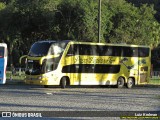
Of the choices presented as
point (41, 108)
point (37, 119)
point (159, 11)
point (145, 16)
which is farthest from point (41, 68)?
point (159, 11)

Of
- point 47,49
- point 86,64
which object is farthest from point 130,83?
point 47,49

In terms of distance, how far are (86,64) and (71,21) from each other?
14742 millimetres

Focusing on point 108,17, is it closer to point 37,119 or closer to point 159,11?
point 37,119

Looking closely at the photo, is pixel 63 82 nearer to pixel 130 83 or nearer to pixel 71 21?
pixel 130 83

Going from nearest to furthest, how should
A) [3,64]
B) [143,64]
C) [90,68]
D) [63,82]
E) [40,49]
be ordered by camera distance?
[3,64]
[40,49]
[63,82]
[90,68]
[143,64]

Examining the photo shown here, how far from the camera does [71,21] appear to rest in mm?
45531

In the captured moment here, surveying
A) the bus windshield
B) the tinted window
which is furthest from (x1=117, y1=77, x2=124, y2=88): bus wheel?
the tinted window

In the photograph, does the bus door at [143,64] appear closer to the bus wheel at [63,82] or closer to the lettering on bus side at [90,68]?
the lettering on bus side at [90,68]

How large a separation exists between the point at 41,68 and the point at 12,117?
52.6 feet

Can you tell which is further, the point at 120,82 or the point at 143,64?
the point at 143,64

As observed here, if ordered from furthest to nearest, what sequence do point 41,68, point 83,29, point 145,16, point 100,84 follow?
point 145,16
point 83,29
point 100,84
point 41,68

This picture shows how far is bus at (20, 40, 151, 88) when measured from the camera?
29547 millimetres

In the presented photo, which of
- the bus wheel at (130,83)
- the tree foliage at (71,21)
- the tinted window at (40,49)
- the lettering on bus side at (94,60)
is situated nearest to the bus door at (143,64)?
the bus wheel at (130,83)

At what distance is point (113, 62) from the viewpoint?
32.7m
